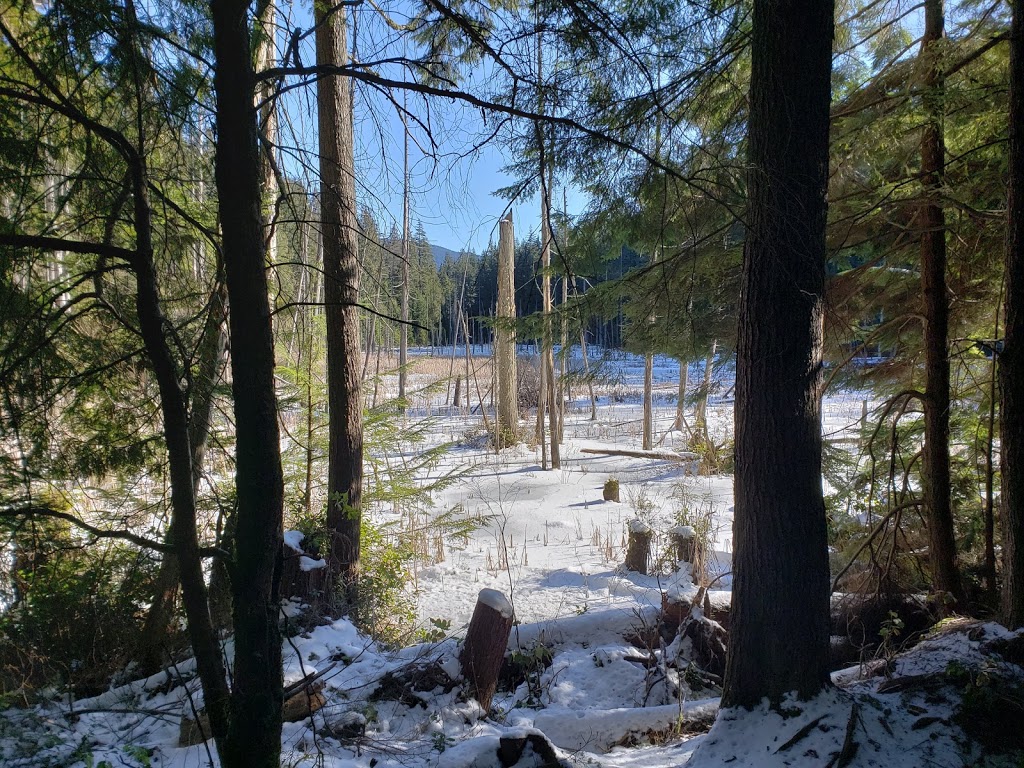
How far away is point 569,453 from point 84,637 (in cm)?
1113

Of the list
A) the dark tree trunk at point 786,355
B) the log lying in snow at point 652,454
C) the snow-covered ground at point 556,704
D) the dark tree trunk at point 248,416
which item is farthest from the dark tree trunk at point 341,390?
the log lying in snow at point 652,454

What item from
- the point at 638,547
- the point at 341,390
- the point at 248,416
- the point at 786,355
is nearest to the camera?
the point at 248,416

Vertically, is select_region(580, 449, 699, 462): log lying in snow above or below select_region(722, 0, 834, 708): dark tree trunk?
below

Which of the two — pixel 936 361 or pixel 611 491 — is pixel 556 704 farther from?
pixel 611 491

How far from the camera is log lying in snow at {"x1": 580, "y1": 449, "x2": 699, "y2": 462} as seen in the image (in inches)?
469

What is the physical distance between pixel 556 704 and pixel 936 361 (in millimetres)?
3801

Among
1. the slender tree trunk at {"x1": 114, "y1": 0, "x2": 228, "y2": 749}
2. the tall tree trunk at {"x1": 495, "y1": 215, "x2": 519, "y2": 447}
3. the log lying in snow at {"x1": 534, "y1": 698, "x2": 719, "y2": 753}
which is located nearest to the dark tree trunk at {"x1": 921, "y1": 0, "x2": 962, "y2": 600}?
the log lying in snow at {"x1": 534, "y1": 698, "x2": 719, "y2": 753}

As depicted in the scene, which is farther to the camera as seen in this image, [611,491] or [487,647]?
[611,491]

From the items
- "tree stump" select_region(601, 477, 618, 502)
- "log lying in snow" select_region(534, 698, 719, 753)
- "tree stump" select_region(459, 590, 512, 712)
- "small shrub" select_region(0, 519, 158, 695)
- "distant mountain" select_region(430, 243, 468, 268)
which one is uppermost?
"distant mountain" select_region(430, 243, 468, 268)

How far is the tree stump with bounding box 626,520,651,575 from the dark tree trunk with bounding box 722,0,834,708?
368 cm

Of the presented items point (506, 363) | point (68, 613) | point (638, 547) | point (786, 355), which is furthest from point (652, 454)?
point (68, 613)

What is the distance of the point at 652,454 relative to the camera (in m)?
12.4

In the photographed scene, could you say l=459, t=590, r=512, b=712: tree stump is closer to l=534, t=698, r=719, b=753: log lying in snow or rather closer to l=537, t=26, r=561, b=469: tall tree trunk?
l=534, t=698, r=719, b=753: log lying in snow

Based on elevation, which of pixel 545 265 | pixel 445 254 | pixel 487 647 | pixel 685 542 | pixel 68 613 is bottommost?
pixel 685 542
